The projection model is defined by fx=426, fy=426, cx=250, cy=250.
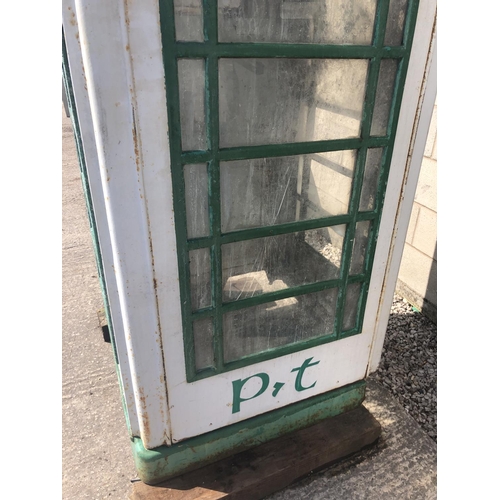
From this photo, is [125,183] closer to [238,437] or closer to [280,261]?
[280,261]

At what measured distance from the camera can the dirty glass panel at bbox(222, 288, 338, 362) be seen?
142cm

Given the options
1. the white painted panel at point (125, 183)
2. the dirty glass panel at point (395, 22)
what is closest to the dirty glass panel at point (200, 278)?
the white painted panel at point (125, 183)

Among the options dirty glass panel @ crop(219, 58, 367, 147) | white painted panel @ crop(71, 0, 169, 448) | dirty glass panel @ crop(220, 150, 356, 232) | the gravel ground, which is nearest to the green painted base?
white painted panel @ crop(71, 0, 169, 448)

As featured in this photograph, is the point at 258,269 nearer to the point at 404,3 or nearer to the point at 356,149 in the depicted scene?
the point at 356,149

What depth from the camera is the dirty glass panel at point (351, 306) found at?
1561mm

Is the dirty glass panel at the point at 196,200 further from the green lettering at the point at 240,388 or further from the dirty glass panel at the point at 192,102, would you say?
the green lettering at the point at 240,388

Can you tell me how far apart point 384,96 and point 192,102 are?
1.92 feet

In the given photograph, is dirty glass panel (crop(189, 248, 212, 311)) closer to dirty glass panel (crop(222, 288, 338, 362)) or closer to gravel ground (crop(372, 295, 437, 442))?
dirty glass panel (crop(222, 288, 338, 362))

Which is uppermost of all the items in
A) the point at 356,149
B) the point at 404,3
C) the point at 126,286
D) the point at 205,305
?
the point at 404,3

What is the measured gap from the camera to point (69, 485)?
5.45 feet

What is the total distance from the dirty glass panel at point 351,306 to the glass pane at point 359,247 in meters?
0.07

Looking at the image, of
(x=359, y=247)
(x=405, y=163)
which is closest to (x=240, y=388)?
(x=359, y=247)

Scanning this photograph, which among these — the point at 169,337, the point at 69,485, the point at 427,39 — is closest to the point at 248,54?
the point at 427,39

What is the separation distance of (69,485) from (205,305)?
1.01 metres
